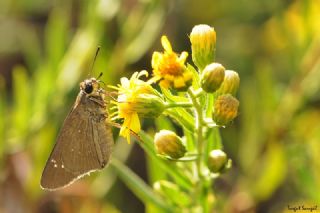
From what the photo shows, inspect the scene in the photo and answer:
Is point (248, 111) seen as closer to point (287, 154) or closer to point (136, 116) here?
point (287, 154)

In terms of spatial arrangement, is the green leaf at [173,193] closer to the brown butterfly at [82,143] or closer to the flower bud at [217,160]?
the flower bud at [217,160]

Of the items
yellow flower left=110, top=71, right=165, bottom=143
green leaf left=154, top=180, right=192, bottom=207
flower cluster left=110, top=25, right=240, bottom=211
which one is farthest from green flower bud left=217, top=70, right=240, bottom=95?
green leaf left=154, top=180, right=192, bottom=207

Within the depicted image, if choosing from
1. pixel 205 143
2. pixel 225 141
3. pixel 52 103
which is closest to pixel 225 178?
pixel 225 141

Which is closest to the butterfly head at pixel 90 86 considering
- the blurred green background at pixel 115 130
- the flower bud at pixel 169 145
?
the blurred green background at pixel 115 130

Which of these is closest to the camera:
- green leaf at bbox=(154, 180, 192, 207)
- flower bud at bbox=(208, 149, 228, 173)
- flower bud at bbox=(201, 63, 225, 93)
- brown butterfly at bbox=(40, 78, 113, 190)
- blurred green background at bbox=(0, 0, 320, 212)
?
flower bud at bbox=(201, 63, 225, 93)

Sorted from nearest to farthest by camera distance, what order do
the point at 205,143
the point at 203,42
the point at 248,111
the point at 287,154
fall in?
the point at 203,42 → the point at 205,143 → the point at 287,154 → the point at 248,111

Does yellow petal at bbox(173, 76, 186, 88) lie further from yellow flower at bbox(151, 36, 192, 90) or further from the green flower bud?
the green flower bud
